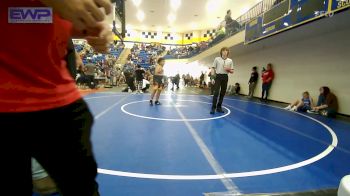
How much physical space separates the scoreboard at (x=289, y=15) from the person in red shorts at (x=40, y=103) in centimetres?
568

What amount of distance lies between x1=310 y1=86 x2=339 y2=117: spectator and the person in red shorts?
24.1ft

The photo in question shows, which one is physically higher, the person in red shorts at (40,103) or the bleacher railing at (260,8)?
the bleacher railing at (260,8)

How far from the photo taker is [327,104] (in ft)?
23.0

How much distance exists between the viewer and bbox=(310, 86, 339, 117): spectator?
665 cm

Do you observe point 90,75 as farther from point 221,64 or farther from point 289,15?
point 289,15

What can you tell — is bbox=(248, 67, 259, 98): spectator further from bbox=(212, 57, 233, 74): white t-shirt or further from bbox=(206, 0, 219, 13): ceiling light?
bbox=(206, 0, 219, 13): ceiling light

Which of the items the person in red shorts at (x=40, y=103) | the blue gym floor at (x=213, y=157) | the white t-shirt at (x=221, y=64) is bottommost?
the blue gym floor at (x=213, y=157)

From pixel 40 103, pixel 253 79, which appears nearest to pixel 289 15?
pixel 253 79

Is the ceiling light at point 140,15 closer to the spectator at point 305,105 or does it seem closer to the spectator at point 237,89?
the spectator at point 237,89

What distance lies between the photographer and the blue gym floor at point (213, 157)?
221 centimetres

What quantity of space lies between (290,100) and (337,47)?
2.82m

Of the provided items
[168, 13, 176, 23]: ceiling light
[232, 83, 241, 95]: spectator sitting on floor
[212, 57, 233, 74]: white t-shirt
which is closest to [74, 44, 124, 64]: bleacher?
[168, 13, 176, 23]: ceiling light

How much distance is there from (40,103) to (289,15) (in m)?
7.54

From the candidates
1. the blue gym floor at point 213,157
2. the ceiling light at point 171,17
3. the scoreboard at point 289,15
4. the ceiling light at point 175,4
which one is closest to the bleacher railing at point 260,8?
the scoreboard at point 289,15
